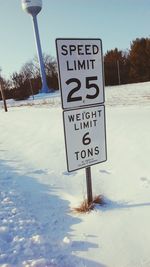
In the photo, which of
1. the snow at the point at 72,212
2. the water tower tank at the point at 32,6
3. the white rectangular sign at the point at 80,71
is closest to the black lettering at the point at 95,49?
the white rectangular sign at the point at 80,71

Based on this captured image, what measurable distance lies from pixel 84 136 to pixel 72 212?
3.31ft

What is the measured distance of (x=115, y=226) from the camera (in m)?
3.35

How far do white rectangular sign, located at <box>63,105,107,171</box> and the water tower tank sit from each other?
50.7 meters

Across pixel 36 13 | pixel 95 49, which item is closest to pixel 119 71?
pixel 36 13

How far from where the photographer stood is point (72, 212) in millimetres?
3801

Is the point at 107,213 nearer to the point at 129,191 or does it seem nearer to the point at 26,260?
the point at 129,191

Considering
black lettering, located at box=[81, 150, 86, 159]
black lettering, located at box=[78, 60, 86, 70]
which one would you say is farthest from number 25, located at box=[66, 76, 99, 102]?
black lettering, located at box=[81, 150, 86, 159]

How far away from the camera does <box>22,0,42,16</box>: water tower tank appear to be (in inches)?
1941

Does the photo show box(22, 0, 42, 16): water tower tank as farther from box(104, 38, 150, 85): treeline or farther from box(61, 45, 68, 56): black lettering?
box(61, 45, 68, 56): black lettering

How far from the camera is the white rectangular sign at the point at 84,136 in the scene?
3.45 m

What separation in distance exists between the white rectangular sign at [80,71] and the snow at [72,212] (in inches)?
54.4

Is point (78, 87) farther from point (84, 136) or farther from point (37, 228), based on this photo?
point (37, 228)

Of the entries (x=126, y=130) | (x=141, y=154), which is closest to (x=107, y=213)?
(x=141, y=154)

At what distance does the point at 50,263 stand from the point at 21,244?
1.57 feet
